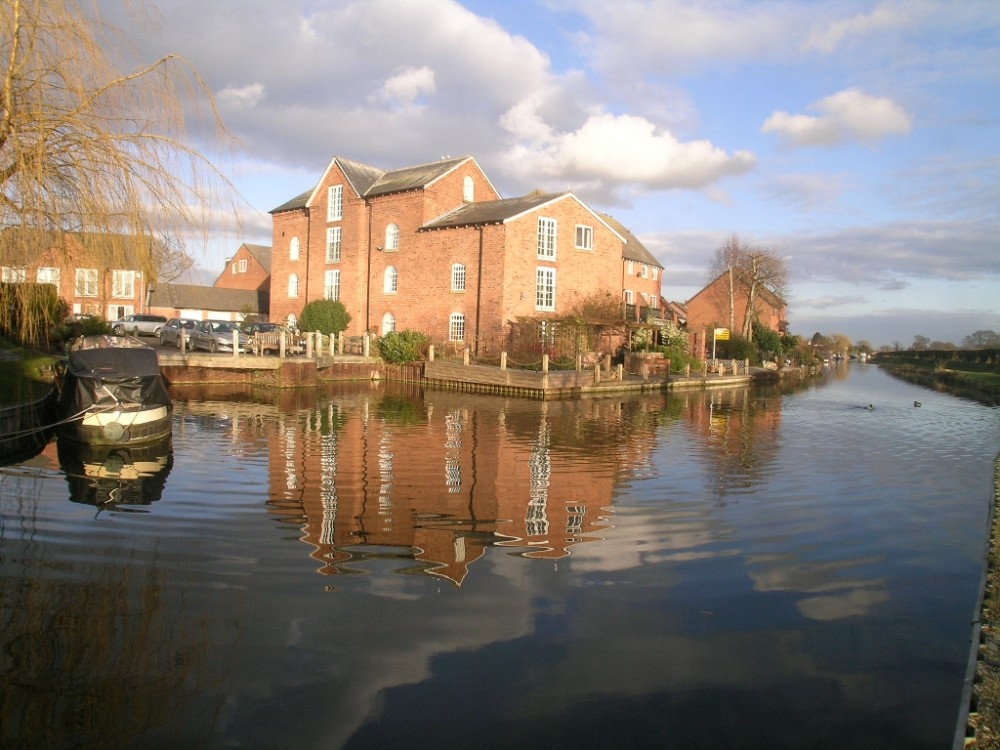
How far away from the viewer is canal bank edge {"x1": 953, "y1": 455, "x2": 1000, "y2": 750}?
4145 millimetres

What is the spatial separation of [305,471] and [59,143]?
6.22 meters

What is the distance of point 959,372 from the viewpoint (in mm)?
57188

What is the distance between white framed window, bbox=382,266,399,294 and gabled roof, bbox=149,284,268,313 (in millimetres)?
24281

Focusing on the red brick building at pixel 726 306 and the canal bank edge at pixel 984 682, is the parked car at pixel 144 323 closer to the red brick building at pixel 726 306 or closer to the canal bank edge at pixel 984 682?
the canal bank edge at pixel 984 682

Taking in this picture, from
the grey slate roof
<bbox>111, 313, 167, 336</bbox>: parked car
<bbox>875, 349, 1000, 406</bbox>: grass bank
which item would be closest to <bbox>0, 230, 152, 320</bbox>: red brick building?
the grey slate roof

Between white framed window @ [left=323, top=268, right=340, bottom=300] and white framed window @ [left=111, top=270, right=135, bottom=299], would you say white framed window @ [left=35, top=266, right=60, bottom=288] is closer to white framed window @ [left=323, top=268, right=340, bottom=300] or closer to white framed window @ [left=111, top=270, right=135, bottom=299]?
white framed window @ [left=111, top=270, right=135, bottom=299]

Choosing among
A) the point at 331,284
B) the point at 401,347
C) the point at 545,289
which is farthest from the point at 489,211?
the point at 331,284

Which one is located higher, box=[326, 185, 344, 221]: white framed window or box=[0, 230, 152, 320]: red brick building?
box=[326, 185, 344, 221]: white framed window

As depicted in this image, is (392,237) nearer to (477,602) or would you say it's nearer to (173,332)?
(173,332)

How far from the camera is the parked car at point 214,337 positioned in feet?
104

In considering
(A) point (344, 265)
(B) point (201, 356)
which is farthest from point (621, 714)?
(A) point (344, 265)

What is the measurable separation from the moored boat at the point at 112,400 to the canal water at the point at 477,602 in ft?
2.14

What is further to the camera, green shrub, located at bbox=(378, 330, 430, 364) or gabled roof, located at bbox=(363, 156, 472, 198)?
gabled roof, located at bbox=(363, 156, 472, 198)

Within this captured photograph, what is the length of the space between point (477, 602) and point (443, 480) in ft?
17.1
